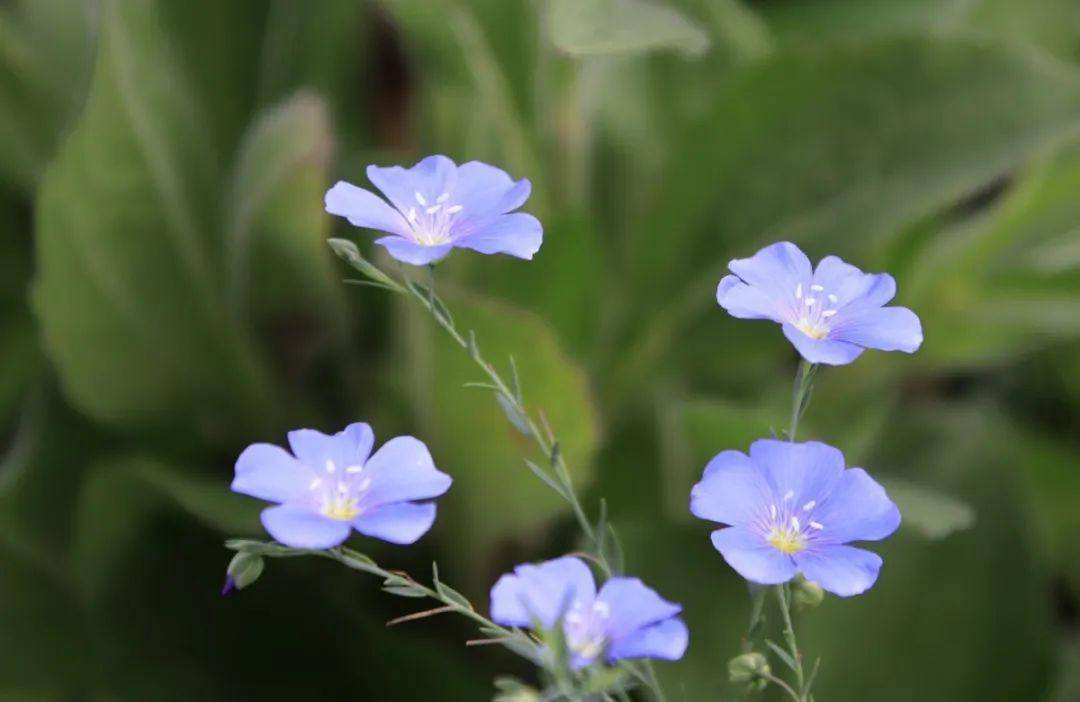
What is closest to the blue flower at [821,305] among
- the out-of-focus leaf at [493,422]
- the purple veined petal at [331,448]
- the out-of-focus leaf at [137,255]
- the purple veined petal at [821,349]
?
the purple veined petal at [821,349]

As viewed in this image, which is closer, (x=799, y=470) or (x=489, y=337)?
(x=799, y=470)

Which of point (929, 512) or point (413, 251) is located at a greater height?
point (413, 251)

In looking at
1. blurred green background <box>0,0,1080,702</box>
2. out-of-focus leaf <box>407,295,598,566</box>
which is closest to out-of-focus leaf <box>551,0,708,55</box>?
blurred green background <box>0,0,1080,702</box>

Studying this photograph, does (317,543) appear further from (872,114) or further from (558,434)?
(872,114)

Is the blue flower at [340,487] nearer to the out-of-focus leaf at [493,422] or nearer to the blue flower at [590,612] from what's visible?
the blue flower at [590,612]

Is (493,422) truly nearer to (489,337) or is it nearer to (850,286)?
(489,337)

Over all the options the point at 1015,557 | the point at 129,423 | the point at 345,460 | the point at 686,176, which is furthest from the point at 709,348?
the point at 345,460

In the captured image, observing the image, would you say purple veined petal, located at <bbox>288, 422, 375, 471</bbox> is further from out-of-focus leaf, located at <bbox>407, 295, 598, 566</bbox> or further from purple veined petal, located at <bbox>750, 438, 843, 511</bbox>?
out-of-focus leaf, located at <bbox>407, 295, 598, 566</bbox>

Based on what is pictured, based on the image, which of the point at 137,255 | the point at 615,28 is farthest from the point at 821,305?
the point at 137,255
